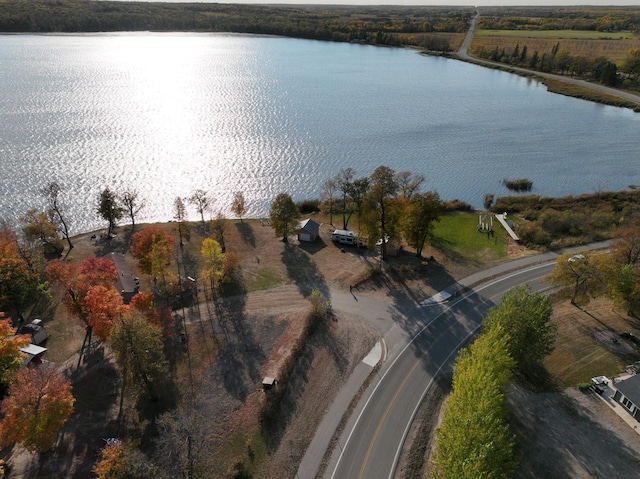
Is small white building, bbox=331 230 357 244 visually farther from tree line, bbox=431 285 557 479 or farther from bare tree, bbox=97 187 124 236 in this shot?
bare tree, bbox=97 187 124 236

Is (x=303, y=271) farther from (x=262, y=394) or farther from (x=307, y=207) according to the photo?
(x=307, y=207)

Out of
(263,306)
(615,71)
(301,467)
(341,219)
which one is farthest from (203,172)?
(615,71)

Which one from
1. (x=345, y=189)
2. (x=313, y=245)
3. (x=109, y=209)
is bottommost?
(x=313, y=245)

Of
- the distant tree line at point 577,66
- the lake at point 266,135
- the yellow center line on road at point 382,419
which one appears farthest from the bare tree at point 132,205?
the distant tree line at point 577,66

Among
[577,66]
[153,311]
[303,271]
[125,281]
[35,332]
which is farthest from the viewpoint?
[577,66]

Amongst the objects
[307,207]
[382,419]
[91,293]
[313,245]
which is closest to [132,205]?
[307,207]

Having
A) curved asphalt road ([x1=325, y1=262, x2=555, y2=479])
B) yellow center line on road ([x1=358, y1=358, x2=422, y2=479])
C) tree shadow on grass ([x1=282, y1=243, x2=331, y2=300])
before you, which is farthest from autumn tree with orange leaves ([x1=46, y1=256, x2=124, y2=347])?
yellow center line on road ([x1=358, y1=358, x2=422, y2=479])

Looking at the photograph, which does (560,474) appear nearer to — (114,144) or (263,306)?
(263,306)
